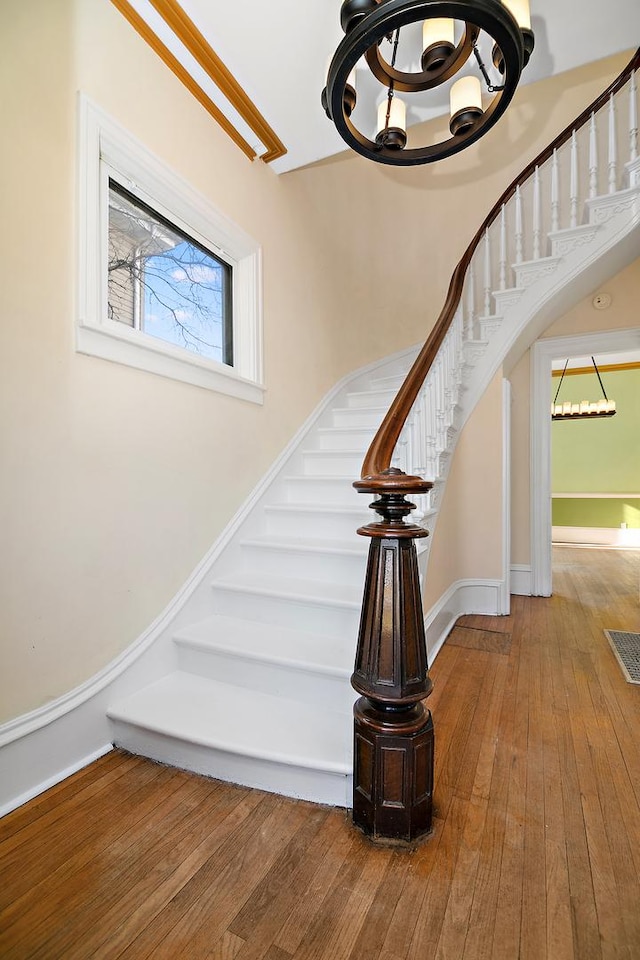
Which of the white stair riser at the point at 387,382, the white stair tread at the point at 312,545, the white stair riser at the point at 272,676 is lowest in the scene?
the white stair riser at the point at 272,676

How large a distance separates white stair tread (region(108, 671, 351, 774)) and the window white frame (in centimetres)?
132

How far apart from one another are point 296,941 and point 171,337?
2.19 m

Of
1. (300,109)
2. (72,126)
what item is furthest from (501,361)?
(72,126)

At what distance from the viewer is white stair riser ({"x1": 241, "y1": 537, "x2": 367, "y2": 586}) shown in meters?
2.12

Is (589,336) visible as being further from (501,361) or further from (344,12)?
(344,12)


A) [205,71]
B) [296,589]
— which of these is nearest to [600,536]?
[296,589]

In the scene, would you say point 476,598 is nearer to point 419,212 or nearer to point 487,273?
point 487,273

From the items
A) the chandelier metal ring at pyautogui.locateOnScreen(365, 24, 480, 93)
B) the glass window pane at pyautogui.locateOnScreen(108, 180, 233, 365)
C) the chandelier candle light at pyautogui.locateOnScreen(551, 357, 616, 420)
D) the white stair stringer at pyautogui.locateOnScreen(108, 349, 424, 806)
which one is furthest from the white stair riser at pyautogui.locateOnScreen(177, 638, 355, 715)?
the chandelier candle light at pyautogui.locateOnScreen(551, 357, 616, 420)

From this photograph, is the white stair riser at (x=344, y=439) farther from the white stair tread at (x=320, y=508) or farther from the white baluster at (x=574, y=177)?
the white baluster at (x=574, y=177)

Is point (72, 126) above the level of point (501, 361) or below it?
above

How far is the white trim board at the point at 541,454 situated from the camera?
3590 millimetres

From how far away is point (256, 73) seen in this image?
2.00 m

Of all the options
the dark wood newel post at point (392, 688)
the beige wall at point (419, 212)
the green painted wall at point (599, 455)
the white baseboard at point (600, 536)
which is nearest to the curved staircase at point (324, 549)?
the dark wood newel post at point (392, 688)

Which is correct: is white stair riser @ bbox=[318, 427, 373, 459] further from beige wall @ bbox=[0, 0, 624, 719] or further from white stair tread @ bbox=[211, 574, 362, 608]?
white stair tread @ bbox=[211, 574, 362, 608]
